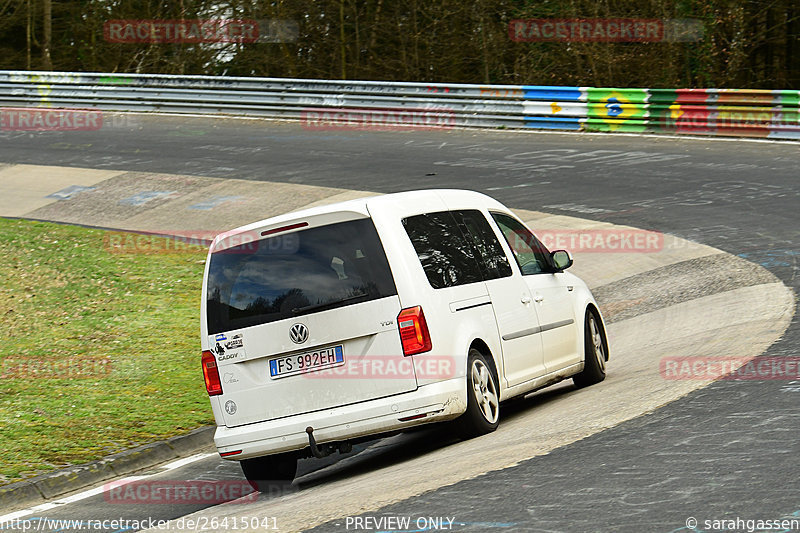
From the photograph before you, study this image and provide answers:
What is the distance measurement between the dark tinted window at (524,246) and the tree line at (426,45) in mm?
20157

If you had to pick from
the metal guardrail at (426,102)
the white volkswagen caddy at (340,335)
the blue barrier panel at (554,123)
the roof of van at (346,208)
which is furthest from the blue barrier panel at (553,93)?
the white volkswagen caddy at (340,335)

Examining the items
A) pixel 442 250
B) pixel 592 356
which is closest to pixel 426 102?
pixel 592 356

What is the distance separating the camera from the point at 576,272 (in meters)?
15.3

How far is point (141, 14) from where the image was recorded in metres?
37.7

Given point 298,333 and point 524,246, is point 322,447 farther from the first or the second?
point 524,246

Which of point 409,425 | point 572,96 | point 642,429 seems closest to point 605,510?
point 642,429

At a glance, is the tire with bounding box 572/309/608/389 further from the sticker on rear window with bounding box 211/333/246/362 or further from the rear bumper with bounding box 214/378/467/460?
the sticker on rear window with bounding box 211/333/246/362

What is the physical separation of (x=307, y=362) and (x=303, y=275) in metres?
0.57

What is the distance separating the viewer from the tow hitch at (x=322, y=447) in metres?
7.20

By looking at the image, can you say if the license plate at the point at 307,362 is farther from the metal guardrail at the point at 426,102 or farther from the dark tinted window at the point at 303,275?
the metal guardrail at the point at 426,102

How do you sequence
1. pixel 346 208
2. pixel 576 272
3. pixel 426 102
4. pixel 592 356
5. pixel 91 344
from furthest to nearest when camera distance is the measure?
pixel 426 102, pixel 576 272, pixel 91 344, pixel 592 356, pixel 346 208

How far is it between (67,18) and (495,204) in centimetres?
3544

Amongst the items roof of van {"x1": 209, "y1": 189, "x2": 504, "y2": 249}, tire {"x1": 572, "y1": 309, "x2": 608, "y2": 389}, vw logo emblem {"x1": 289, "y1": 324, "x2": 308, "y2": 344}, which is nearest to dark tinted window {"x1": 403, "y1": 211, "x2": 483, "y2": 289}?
roof of van {"x1": 209, "y1": 189, "x2": 504, "y2": 249}

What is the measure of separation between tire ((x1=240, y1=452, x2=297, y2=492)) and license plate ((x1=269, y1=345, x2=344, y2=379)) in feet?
2.14
